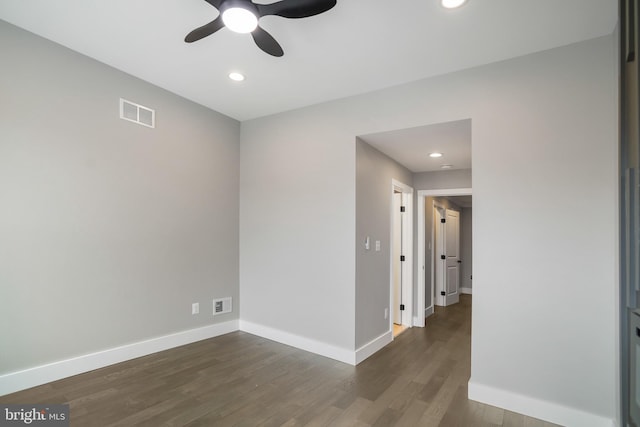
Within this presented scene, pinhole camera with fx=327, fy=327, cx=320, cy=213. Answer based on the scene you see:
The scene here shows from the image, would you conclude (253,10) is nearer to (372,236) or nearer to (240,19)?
(240,19)

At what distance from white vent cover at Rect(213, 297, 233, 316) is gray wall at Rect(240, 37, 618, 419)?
63.4 inches

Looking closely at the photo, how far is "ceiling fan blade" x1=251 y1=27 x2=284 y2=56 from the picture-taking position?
2171mm

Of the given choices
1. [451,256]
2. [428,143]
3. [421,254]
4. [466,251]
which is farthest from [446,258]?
[428,143]

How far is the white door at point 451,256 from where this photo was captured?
675 cm

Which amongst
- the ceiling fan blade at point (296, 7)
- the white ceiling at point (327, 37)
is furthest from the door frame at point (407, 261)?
the ceiling fan blade at point (296, 7)

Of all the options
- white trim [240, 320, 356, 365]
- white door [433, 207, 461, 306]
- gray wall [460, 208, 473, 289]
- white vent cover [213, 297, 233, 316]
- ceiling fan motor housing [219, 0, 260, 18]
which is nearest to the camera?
ceiling fan motor housing [219, 0, 260, 18]

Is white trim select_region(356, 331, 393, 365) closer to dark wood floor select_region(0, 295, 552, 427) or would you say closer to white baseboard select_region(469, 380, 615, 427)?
dark wood floor select_region(0, 295, 552, 427)

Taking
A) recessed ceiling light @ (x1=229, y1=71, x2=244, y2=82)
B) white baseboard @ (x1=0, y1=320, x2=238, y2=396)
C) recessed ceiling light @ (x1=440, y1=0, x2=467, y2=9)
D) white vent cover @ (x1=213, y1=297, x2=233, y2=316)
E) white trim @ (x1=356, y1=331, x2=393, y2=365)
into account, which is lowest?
white trim @ (x1=356, y1=331, x2=393, y2=365)

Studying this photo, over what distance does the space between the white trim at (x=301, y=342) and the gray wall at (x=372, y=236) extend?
0.21m

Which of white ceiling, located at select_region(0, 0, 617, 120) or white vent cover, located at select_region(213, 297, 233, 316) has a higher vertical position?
white ceiling, located at select_region(0, 0, 617, 120)

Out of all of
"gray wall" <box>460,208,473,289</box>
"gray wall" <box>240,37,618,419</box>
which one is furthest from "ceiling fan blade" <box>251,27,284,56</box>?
"gray wall" <box>460,208,473,289</box>

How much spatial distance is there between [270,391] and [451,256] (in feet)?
17.2

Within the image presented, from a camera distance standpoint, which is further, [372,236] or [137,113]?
[372,236]

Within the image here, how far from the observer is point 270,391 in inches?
115
